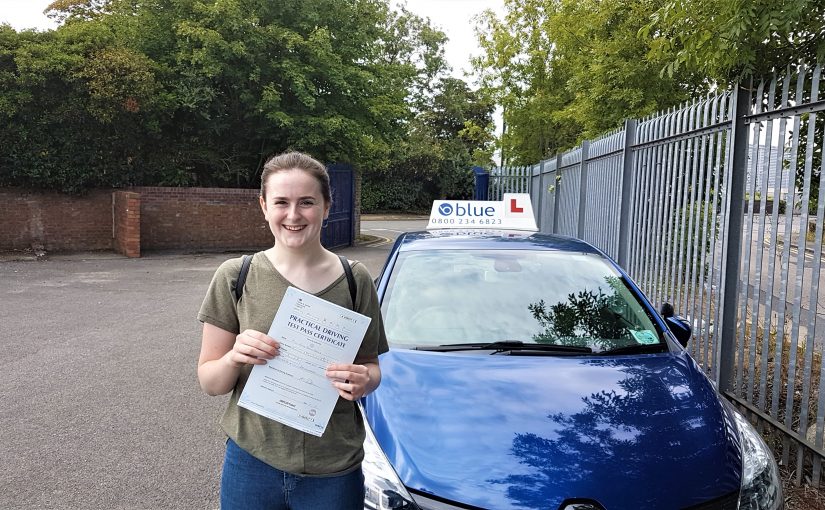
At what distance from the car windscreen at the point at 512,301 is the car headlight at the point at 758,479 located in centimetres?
80

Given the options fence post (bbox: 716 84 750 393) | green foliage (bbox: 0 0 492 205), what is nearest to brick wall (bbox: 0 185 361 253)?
green foliage (bbox: 0 0 492 205)

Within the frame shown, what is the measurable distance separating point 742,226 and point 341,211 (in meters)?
13.9

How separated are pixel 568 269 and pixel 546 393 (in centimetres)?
131

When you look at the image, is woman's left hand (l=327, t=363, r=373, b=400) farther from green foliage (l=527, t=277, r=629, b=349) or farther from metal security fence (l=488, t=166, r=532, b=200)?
metal security fence (l=488, t=166, r=532, b=200)

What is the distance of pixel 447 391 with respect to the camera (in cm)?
282

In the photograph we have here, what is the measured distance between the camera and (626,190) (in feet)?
23.4

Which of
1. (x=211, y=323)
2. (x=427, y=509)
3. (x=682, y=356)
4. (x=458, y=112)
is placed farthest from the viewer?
(x=458, y=112)

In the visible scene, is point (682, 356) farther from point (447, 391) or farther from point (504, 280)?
point (447, 391)

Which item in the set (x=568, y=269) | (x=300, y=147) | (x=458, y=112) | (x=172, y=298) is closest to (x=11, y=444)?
(x=568, y=269)

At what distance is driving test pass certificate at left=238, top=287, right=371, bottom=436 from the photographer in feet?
5.60

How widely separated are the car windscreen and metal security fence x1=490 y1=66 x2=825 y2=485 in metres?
1.06

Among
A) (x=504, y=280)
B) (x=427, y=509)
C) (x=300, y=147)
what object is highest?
(x=300, y=147)

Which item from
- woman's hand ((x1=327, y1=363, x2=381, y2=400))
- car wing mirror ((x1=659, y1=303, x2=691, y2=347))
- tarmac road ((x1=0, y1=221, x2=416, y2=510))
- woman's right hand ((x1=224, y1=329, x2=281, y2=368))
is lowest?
tarmac road ((x1=0, y1=221, x2=416, y2=510))

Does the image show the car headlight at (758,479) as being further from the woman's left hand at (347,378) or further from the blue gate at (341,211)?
the blue gate at (341,211)
